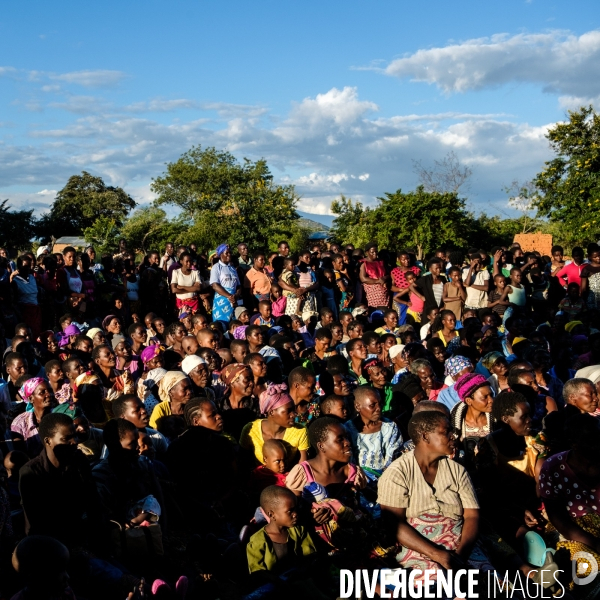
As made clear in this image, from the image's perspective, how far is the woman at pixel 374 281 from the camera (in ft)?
37.1

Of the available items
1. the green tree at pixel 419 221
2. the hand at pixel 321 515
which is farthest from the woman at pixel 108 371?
the green tree at pixel 419 221

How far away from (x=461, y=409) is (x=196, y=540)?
2.52 m

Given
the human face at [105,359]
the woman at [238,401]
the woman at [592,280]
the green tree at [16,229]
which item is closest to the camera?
the woman at [238,401]

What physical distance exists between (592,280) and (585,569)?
25.5ft

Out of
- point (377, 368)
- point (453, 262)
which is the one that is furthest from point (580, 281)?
point (377, 368)

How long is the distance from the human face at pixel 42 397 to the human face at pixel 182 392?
102 centimetres

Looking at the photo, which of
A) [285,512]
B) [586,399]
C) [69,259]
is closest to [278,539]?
[285,512]

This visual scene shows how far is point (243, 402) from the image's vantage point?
6.51 m

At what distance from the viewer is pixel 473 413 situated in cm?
580

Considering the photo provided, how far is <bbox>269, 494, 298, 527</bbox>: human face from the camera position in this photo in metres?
4.21

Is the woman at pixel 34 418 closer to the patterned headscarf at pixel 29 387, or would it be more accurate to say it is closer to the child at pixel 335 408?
the patterned headscarf at pixel 29 387

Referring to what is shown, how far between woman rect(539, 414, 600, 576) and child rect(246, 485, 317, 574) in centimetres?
160

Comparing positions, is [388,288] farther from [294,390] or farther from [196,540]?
[196,540]

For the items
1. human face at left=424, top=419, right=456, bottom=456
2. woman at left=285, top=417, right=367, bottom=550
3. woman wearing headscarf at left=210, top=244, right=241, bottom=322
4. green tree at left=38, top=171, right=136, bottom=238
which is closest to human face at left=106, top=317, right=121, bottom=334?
woman wearing headscarf at left=210, top=244, right=241, bottom=322
